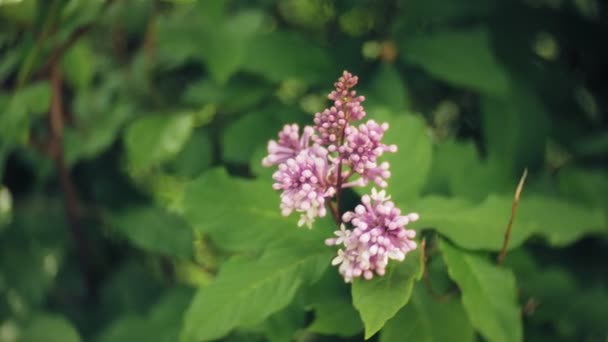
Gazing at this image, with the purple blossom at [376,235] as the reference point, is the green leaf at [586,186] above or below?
below

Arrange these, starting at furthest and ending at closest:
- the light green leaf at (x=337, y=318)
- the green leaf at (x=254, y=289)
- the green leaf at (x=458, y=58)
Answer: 1. the green leaf at (x=458, y=58)
2. the light green leaf at (x=337, y=318)
3. the green leaf at (x=254, y=289)

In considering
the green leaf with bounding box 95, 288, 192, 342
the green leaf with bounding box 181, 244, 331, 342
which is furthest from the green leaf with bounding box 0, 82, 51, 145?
the green leaf with bounding box 181, 244, 331, 342

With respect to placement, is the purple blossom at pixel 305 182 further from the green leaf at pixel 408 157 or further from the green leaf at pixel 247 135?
the green leaf at pixel 247 135

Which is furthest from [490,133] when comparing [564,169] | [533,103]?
[564,169]

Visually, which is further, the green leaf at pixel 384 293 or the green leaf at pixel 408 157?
the green leaf at pixel 408 157

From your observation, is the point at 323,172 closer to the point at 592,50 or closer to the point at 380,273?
the point at 380,273

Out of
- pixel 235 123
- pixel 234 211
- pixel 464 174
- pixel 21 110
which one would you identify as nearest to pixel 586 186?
pixel 464 174

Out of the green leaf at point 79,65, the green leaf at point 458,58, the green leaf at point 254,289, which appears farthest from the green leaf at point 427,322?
the green leaf at point 79,65

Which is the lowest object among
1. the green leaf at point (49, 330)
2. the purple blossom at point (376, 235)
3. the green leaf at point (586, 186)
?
the green leaf at point (586, 186)
